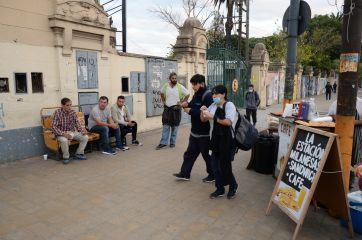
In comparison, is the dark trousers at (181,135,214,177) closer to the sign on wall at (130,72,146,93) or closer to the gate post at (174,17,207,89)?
the sign on wall at (130,72,146,93)

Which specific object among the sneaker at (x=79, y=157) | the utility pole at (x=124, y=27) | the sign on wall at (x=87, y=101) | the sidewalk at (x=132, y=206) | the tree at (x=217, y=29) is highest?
the tree at (x=217, y=29)

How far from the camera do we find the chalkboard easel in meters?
3.50

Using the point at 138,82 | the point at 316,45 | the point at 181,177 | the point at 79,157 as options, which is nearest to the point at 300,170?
the point at 181,177

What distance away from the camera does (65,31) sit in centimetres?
670

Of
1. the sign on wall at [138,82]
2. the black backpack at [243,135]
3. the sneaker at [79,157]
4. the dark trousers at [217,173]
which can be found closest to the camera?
the black backpack at [243,135]

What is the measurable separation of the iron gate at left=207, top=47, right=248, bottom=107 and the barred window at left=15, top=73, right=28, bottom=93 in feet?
24.6

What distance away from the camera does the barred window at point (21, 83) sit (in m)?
6.13

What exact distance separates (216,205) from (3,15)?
5054 mm

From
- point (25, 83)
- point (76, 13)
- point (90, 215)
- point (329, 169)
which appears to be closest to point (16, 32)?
point (25, 83)

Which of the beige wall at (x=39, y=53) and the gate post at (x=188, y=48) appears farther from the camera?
the gate post at (x=188, y=48)

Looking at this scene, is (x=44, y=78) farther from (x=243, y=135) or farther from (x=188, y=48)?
(x=188, y=48)

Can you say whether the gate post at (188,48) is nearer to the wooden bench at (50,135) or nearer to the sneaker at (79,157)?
the wooden bench at (50,135)

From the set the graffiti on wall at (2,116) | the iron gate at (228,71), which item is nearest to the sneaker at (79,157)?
the graffiti on wall at (2,116)

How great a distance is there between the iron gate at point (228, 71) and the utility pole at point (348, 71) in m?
8.70
